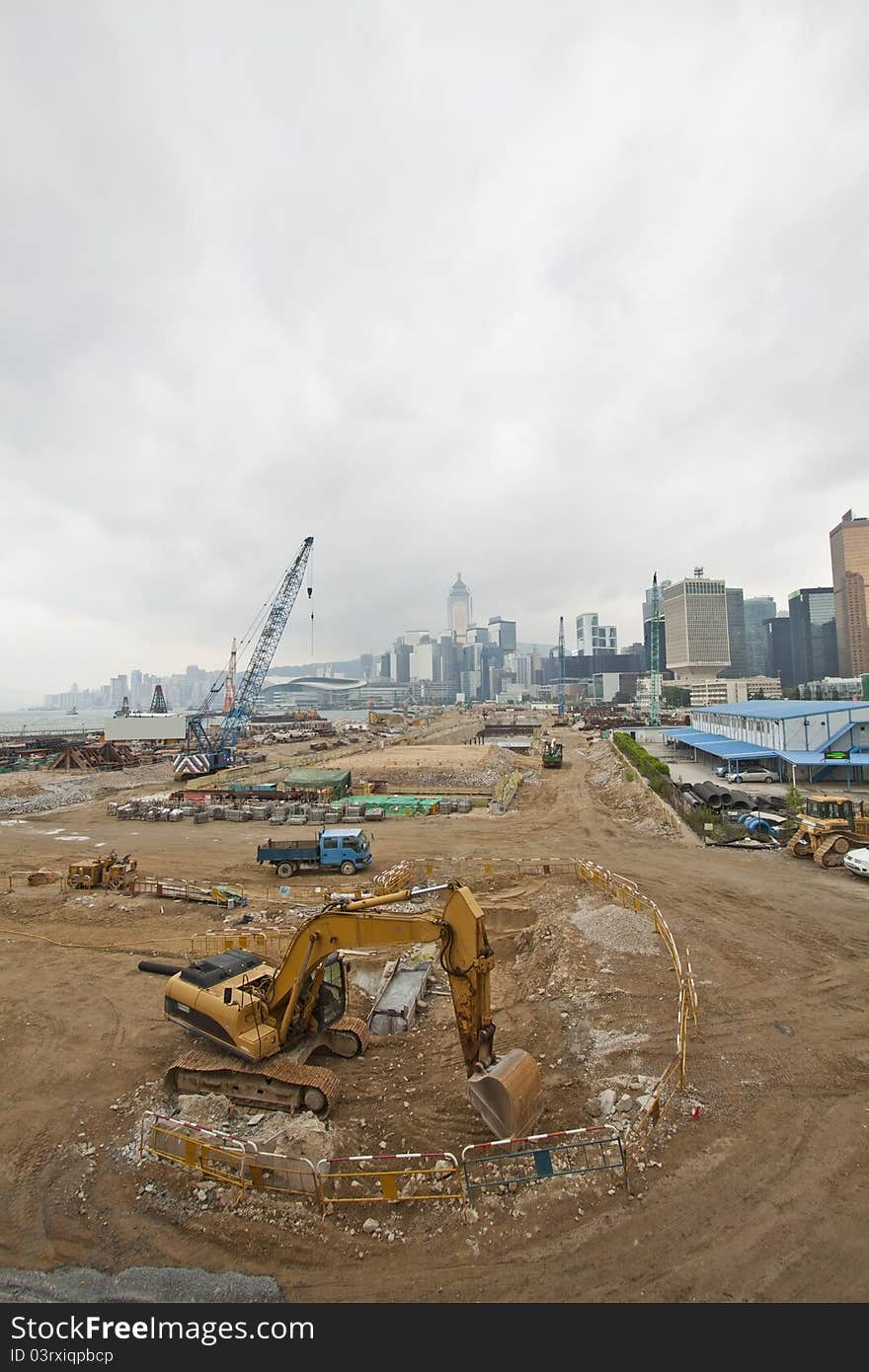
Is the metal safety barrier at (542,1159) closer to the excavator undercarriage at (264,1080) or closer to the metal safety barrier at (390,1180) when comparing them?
the metal safety barrier at (390,1180)

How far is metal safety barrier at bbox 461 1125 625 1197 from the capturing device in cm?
839

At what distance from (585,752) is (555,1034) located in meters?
71.2

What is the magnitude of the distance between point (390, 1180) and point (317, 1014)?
4.16 metres

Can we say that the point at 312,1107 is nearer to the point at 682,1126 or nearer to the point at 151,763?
the point at 682,1126

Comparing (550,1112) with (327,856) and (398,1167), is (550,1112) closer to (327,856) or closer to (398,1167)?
(398,1167)

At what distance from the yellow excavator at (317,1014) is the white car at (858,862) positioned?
18.3 m

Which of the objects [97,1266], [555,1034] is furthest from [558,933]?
[97,1266]

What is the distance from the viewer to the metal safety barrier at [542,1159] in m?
8.39

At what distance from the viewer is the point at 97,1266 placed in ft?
24.7

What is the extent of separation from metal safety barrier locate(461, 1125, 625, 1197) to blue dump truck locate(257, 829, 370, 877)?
17946 mm

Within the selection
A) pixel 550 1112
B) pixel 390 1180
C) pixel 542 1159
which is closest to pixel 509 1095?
pixel 542 1159

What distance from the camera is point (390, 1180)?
26.9 feet
